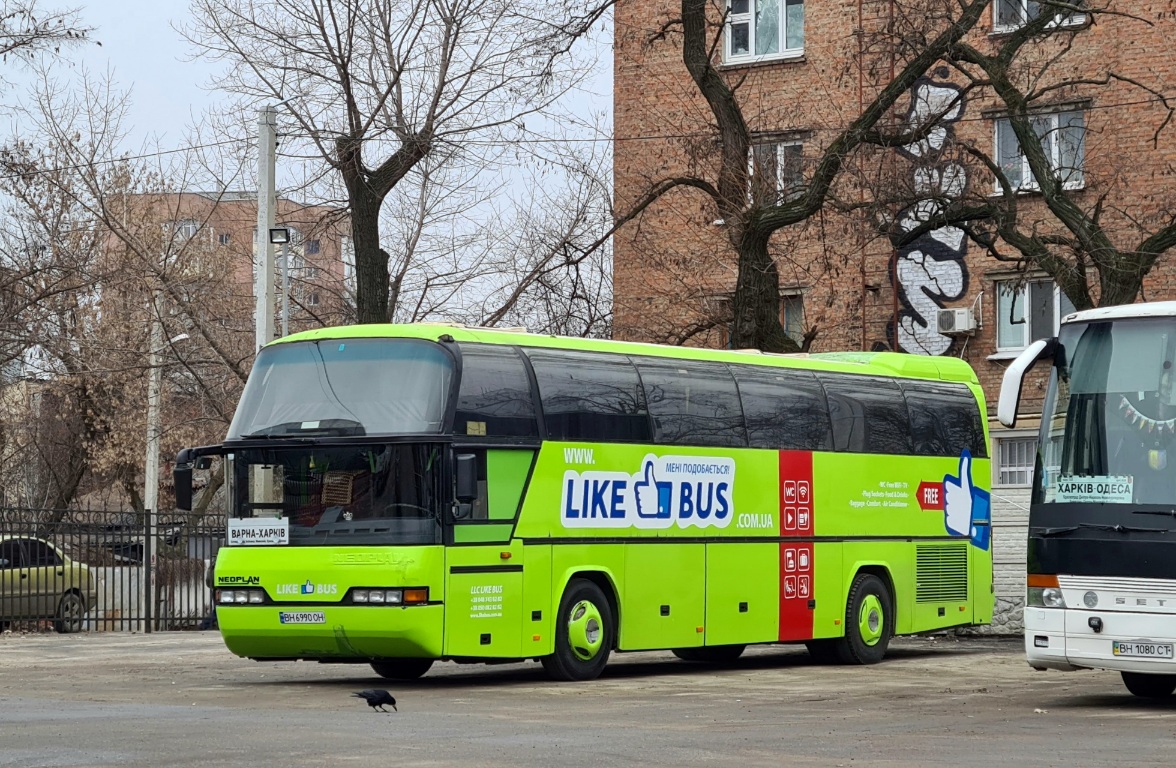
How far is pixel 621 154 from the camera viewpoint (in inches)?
1421

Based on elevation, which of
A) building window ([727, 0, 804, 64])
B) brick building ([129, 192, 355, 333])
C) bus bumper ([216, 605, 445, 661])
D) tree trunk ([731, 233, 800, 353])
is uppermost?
building window ([727, 0, 804, 64])

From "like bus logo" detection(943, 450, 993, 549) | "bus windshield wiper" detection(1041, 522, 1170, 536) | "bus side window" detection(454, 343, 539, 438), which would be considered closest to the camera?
"bus windshield wiper" detection(1041, 522, 1170, 536)

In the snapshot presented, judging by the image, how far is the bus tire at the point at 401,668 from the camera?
18.4m

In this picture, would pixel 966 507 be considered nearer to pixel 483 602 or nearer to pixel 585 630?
pixel 585 630

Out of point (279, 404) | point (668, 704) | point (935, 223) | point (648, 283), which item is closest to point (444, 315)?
point (648, 283)

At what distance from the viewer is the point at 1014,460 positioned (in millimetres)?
32000

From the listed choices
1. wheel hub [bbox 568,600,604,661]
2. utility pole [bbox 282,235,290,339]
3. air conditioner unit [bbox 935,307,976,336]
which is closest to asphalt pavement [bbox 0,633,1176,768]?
wheel hub [bbox 568,600,604,661]

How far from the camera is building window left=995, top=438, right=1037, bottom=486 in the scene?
104 ft

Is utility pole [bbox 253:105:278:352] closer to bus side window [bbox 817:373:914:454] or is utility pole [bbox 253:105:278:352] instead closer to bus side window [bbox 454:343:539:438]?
bus side window [bbox 817:373:914:454]

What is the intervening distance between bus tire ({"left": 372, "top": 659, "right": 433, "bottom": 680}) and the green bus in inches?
1.4

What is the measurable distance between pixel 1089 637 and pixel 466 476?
540cm

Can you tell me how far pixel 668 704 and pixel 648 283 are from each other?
20.1 m

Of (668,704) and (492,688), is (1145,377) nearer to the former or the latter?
(668,704)

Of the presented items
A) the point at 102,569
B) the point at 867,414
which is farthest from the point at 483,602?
the point at 102,569
